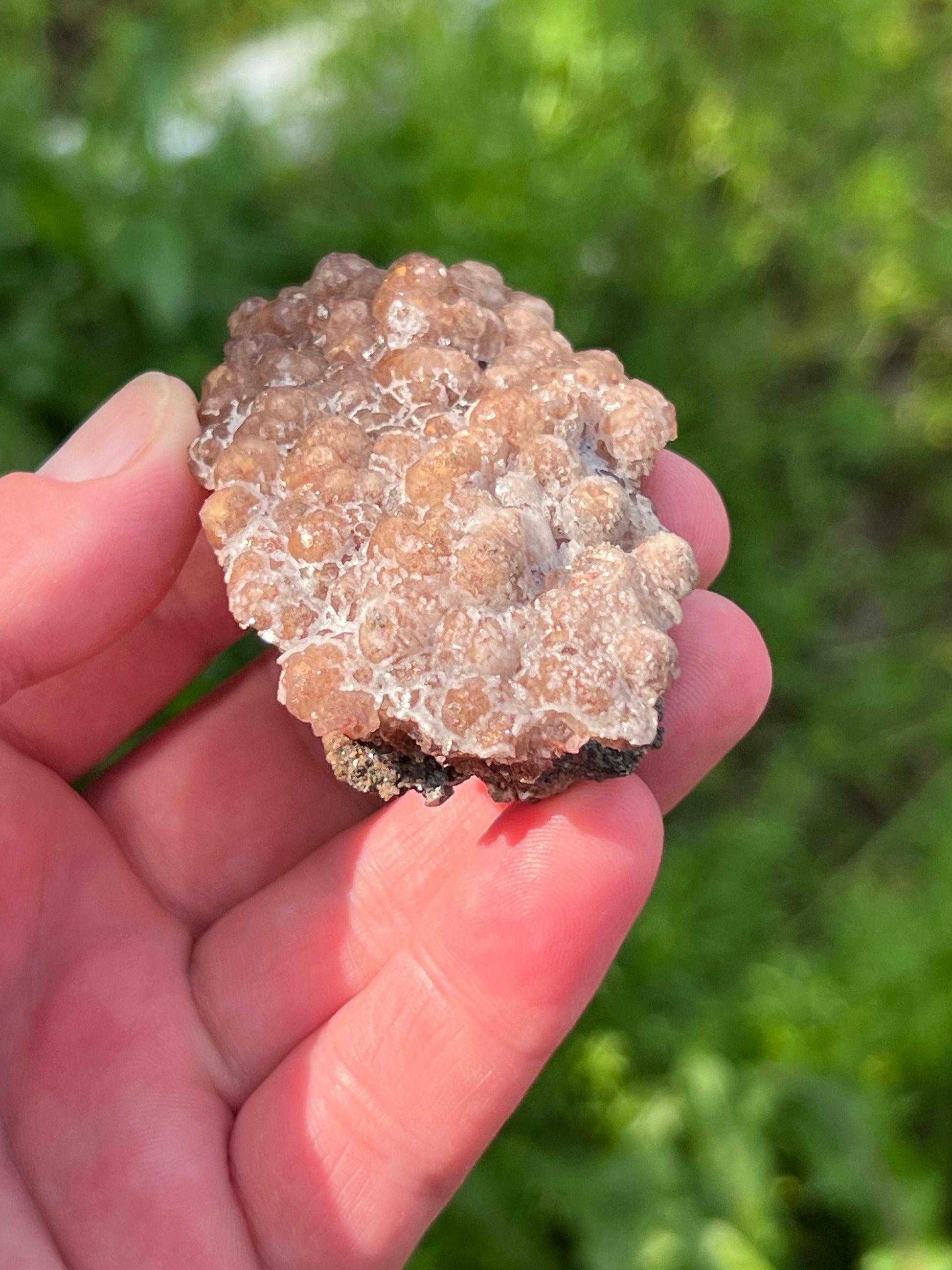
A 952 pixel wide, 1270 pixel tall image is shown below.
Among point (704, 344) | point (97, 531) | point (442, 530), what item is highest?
point (97, 531)

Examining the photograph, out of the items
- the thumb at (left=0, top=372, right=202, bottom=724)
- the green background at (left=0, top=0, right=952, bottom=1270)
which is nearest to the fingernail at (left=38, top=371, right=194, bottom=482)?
the thumb at (left=0, top=372, right=202, bottom=724)

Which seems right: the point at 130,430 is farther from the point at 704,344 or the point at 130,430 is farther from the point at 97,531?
the point at 704,344

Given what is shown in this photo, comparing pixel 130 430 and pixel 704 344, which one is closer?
pixel 130 430

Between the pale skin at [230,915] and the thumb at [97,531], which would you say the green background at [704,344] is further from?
the thumb at [97,531]

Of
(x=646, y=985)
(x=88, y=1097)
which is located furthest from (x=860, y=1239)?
(x=88, y=1097)

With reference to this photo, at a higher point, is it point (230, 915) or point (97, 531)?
point (97, 531)

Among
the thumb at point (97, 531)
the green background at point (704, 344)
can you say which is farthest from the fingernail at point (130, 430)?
the green background at point (704, 344)

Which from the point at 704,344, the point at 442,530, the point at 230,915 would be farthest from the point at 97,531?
the point at 704,344
